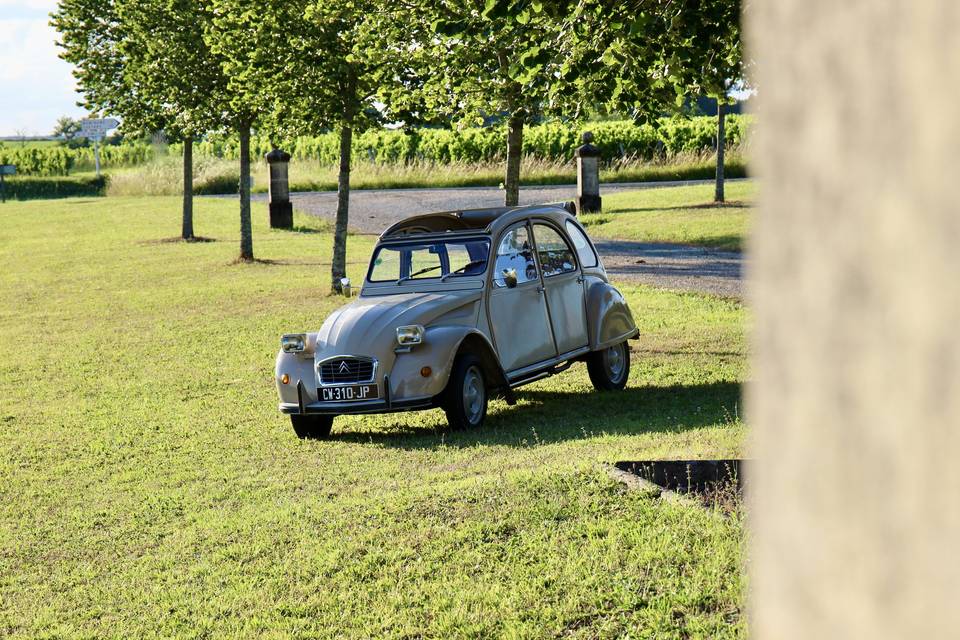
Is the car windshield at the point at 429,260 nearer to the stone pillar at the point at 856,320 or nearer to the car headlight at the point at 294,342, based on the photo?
the car headlight at the point at 294,342

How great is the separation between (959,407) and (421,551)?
590 cm

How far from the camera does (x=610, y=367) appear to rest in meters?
12.4

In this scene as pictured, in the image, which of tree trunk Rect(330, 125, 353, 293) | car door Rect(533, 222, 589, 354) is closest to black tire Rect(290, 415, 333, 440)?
car door Rect(533, 222, 589, 354)

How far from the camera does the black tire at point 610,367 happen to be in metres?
12.2

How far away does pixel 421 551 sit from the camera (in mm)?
6367

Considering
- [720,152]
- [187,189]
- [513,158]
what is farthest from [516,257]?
[187,189]

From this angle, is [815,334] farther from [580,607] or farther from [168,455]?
[168,455]

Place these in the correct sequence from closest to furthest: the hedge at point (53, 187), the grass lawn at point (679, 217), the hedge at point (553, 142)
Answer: the grass lawn at point (679, 217) → the hedge at point (553, 142) → the hedge at point (53, 187)


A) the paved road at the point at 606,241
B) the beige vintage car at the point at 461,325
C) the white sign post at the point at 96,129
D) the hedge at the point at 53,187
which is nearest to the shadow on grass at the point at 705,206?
the paved road at the point at 606,241

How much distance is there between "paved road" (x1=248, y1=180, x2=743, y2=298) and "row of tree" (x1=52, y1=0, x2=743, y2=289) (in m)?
4.01

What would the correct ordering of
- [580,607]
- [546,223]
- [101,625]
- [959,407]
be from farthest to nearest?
[546,223] < [101,625] < [580,607] < [959,407]

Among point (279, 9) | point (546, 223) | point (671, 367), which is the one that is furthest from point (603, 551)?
point (279, 9)

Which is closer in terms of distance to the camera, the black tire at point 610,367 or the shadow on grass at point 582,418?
the shadow on grass at point 582,418

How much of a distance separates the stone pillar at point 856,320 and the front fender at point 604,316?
37.3 feet
